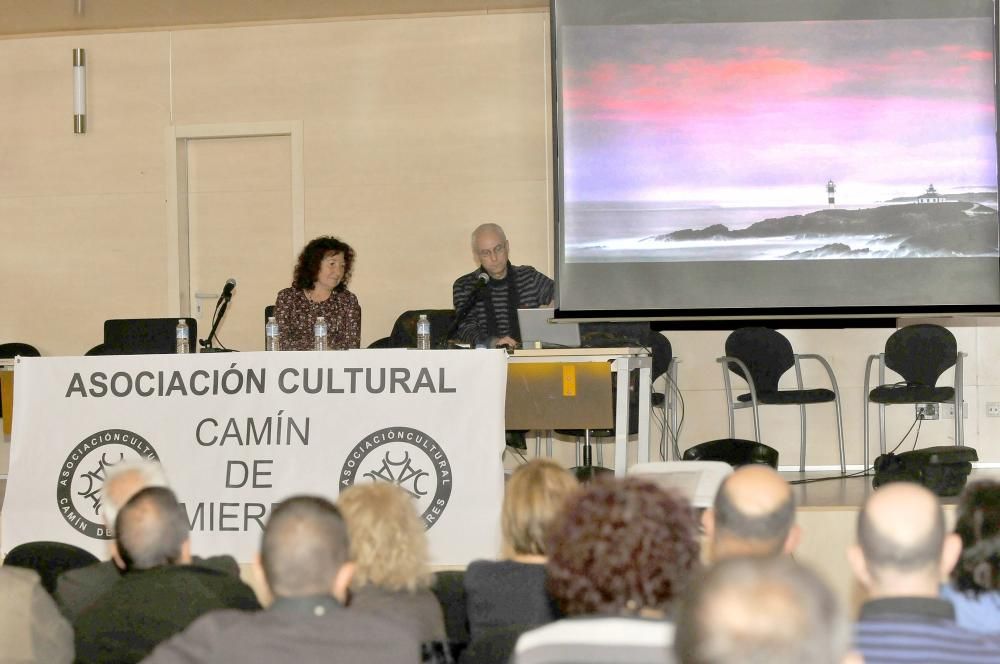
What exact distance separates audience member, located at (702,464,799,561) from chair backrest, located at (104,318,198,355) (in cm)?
424

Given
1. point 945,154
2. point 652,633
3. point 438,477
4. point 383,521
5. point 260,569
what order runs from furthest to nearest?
point 945,154
point 438,477
point 383,521
point 260,569
point 652,633

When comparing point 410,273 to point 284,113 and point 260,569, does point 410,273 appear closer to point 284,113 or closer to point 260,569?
point 284,113

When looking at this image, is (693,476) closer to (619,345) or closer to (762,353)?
(619,345)

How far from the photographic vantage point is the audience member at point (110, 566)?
241 cm

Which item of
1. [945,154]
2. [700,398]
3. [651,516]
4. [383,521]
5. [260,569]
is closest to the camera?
[651,516]

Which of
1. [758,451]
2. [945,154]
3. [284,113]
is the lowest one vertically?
[758,451]

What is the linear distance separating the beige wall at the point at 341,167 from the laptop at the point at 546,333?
218cm

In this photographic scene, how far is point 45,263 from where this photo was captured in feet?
24.2

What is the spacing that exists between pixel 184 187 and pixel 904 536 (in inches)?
251

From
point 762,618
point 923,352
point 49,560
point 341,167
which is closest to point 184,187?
point 341,167

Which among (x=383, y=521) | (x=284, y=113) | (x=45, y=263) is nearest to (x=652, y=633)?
(x=383, y=521)

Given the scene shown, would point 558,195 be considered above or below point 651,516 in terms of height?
above

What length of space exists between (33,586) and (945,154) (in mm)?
4777

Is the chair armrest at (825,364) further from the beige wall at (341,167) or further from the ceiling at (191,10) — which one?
the ceiling at (191,10)
